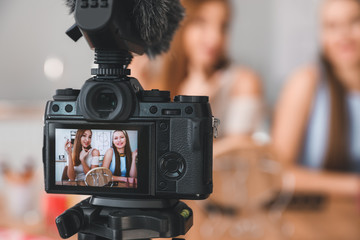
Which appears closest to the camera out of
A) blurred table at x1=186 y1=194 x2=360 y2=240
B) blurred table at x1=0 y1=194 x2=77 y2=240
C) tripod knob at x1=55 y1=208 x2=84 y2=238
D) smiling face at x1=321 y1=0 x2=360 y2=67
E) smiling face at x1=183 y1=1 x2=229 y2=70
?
tripod knob at x1=55 y1=208 x2=84 y2=238

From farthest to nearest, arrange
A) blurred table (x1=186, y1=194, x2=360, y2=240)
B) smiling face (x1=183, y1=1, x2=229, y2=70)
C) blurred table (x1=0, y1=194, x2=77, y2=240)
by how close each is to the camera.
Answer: smiling face (x1=183, y1=1, x2=229, y2=70) < blurred table (x1=186, y1=194, x2=360, y2=240) < blurred table (x1=0, y1=194, x2=77, y2=240)

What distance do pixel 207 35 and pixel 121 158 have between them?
6.13 ft

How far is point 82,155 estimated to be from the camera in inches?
19.6

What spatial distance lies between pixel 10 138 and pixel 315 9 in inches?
71.2

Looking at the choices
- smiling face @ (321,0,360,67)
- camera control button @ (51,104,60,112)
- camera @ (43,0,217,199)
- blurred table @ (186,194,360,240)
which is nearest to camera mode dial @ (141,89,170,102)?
camera @ (43,0,217,199)

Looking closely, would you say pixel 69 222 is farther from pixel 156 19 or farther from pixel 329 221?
pixel 329 221

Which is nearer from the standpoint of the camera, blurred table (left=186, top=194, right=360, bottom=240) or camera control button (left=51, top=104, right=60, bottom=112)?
camera control button (left=51, top=104, right=60, bottom=112)

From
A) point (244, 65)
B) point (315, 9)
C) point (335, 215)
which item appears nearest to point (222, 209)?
point (335, 215)

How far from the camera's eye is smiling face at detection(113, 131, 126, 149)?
0.49 meters

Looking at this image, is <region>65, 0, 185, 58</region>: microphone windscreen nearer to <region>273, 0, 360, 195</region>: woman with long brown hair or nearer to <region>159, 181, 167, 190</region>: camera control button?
<region>159, 181, 167, 190</region>: camera control button

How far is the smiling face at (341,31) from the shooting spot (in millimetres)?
2121

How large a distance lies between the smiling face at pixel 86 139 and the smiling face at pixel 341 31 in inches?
77.4

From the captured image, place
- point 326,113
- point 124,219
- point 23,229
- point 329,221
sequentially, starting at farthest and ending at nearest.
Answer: point 326,113
point 329,221
point 23,229
point 124,219

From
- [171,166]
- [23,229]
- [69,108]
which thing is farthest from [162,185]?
[23,229]
